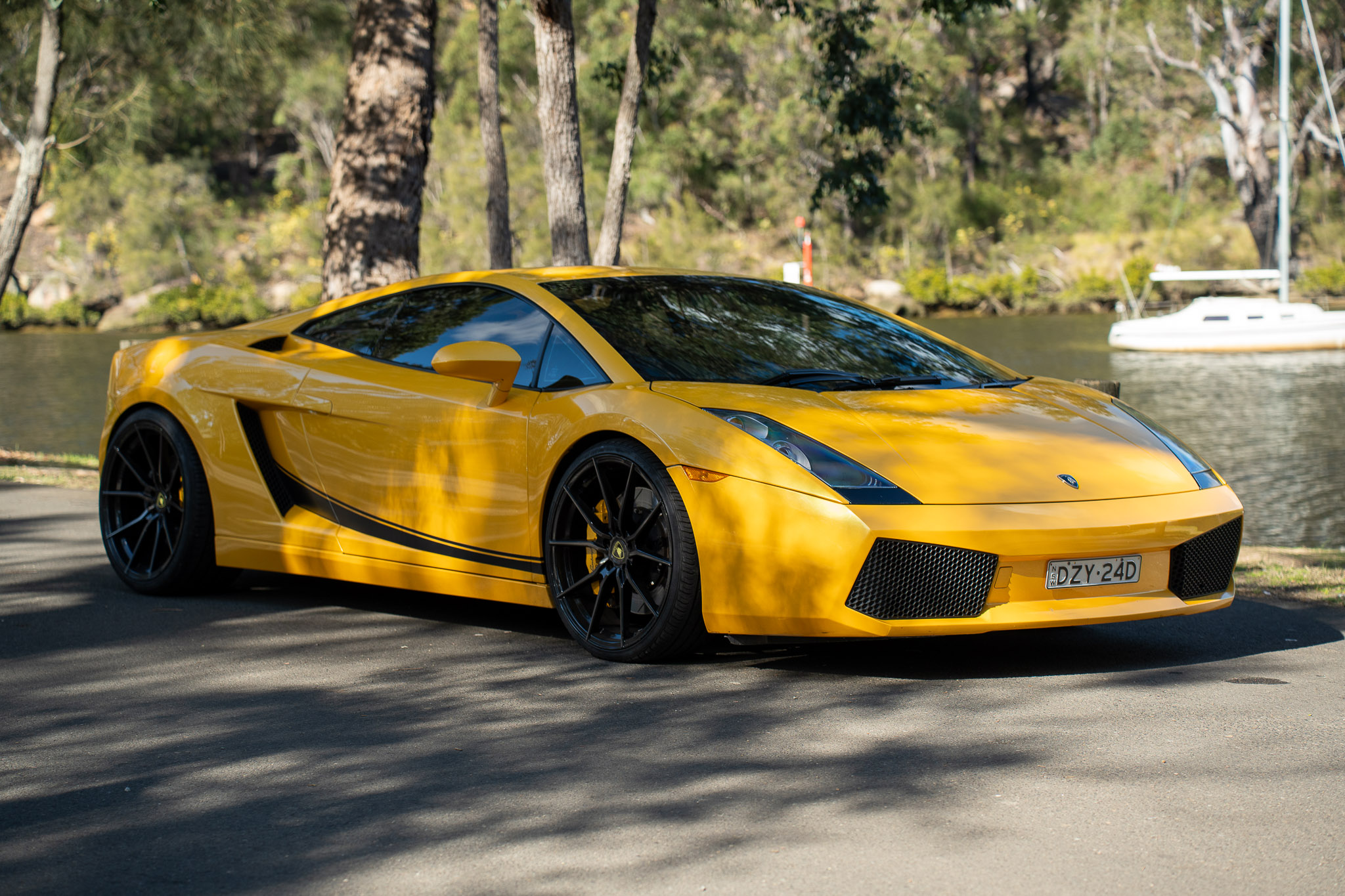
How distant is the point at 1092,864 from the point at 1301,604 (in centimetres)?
360

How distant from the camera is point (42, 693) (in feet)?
14.8

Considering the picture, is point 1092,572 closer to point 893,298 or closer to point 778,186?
point 893,298

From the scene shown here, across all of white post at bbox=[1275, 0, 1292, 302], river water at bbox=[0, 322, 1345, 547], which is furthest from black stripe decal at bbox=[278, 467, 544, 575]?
white post at bbox=[1275, 0, 1292, 302]

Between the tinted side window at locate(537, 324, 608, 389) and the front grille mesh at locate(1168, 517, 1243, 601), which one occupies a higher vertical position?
the tinted side window at locate(537, 324, 608, 389)

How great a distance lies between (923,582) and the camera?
4.17m

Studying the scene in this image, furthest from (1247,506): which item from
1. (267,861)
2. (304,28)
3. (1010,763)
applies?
(304,28)

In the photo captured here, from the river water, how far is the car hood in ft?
26.4

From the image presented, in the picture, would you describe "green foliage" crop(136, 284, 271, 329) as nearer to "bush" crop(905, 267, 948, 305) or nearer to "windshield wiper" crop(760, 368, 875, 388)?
"bush" crop(905, 267, 948, 305)

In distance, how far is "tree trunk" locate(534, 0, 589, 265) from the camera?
37.4ft

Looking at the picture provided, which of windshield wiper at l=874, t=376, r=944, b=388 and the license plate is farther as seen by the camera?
windshield wiper at l=874, t=376, r=944, b=388

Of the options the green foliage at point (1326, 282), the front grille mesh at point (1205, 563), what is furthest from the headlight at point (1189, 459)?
the green foliage at point (1326, 282)

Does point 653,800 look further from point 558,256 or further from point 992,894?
point 558,256

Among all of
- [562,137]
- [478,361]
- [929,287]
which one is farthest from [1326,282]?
[478,361]

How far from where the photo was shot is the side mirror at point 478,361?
191 inches
